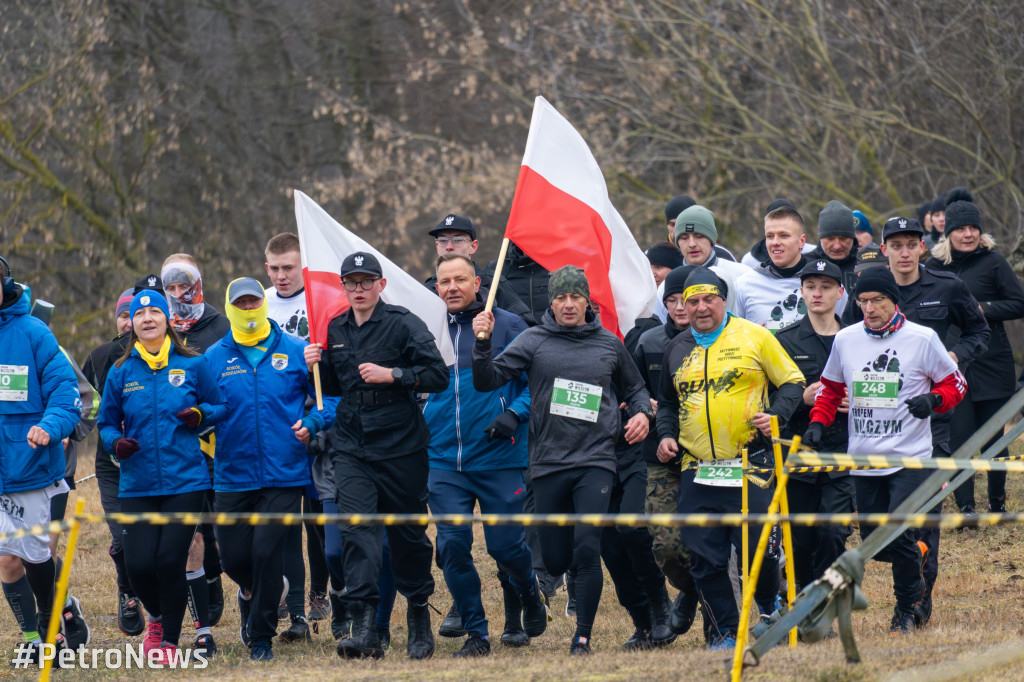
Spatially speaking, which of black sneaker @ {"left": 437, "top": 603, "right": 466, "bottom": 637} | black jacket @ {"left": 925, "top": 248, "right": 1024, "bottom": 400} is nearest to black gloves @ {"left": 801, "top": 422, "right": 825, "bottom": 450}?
black sneaker @ {"left": 437, "top": 603, "right": 466, "bottom": 637}

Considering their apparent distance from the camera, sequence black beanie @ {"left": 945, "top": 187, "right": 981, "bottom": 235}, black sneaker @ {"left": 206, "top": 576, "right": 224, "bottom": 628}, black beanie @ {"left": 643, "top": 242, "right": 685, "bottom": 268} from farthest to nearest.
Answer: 1. black beanie @ {"left": 945, "top": 187, "right": 981, "bottom": 235}
2. black beanie @ {"left": 643, "top": 242, "right": 685, "bottom": 268}
3. black sneaker @ {"left": 206, "top": 576, "right": 224, "bottom": 628}

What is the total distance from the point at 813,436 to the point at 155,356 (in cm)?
380

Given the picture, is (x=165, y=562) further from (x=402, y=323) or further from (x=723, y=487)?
(x=723, y=487)

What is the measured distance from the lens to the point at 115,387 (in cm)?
802

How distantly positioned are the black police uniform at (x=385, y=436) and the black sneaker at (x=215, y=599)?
5.66 feet

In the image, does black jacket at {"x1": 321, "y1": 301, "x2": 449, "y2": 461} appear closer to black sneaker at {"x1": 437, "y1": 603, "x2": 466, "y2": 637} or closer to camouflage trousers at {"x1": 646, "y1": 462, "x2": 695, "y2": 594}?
black sneaker at {"x1": 437, "y1": 603, "x2": 466, "y2": 637}

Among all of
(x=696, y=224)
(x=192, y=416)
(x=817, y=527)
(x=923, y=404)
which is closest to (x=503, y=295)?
(x=696, y=224)

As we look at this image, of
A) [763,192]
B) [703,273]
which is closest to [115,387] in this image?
[703,273]

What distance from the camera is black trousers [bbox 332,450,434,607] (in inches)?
302

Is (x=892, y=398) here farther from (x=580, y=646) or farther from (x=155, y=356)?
(x=155, y=356)

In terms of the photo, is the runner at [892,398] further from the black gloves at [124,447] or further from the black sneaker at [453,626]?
the black gloves at [124,447]

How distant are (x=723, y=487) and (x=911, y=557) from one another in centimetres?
111

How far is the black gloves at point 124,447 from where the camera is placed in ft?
25.4

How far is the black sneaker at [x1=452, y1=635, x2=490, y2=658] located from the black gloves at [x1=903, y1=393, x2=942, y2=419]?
275cm
